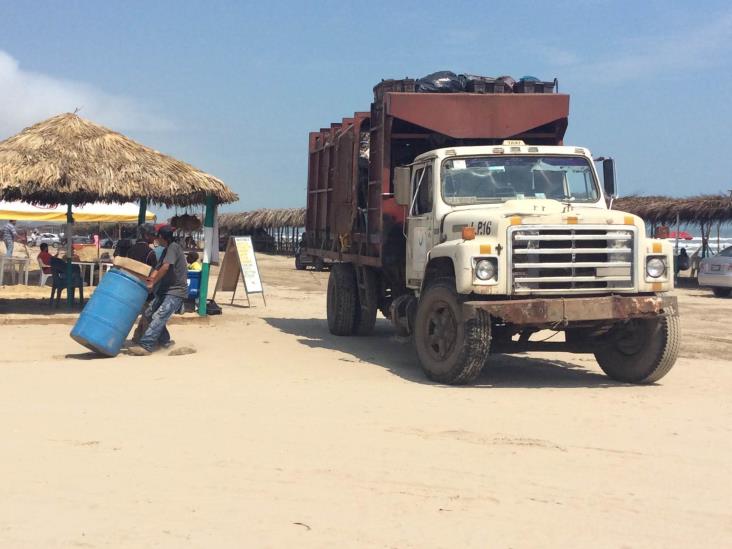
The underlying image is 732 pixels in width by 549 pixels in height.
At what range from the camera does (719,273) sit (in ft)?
76.3

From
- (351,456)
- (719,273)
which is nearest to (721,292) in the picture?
(719,273)

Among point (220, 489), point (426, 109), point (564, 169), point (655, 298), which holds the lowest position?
point (220, 489)

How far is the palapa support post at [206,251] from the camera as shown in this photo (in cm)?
1467

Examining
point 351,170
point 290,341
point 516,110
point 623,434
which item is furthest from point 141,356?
point 623,434

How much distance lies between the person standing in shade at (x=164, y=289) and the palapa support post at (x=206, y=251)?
11.2 ft

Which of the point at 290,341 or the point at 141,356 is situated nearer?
the point at 141,356

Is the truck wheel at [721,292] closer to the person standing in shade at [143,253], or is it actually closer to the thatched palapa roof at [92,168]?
the thatched palapa roof at [92,168]

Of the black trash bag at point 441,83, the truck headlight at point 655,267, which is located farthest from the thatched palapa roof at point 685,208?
the truck headlight at point 655,267

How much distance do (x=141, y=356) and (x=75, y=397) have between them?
9.65 ft

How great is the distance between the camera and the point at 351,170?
11.9 metres

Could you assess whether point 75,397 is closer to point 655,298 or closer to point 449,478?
point 449,478

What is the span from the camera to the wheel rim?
869 centimetres

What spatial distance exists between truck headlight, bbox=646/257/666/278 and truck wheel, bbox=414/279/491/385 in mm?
1763

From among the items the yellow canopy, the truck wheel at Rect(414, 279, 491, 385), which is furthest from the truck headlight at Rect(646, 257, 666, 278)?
the yellow canopy
